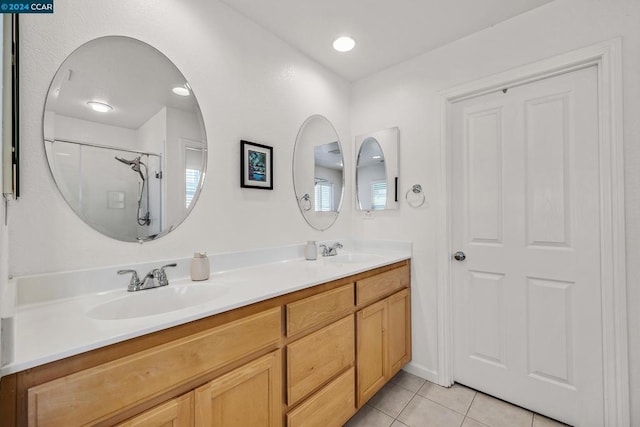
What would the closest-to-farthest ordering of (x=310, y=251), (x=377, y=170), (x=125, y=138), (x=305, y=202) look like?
1. (x=125, y=138)
2. (x=310, y=251)
3. (x=305, y=202)
4. (x=377, y=170)

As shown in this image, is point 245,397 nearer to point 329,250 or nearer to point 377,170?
point 329,250

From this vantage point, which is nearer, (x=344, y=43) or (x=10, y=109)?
(x=10, y=109)

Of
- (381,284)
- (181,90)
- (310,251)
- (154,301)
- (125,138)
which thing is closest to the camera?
(154,301)

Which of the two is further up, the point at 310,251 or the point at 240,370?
the point at 310,251

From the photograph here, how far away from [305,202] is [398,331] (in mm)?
1113

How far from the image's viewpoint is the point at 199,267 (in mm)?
1361

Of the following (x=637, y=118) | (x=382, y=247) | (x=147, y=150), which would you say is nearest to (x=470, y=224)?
(x=382, y=247)

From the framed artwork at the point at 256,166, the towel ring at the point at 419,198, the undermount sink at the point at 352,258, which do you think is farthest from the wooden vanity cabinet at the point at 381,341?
the framed artwork at the point at 256,166

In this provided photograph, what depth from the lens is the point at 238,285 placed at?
4.17 ft

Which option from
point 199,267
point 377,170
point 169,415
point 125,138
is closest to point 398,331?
point 377,170

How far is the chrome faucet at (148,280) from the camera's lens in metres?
1.19

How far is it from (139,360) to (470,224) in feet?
6.38

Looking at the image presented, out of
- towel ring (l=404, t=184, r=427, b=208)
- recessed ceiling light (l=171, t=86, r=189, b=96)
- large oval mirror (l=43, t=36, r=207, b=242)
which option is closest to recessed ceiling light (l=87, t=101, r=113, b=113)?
large oval mirror (l=43, t=36, r=207, b=242)

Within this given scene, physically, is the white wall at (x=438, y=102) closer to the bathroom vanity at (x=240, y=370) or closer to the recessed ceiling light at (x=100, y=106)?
the bathroom vanity at (x=240, y=370)
